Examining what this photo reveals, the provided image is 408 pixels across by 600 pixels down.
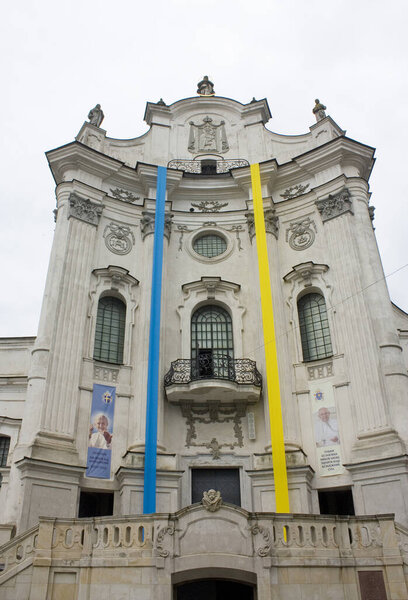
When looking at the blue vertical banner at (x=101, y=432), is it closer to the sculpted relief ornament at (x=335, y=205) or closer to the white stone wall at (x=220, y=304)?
the white stone wall at (x=220, y=304)

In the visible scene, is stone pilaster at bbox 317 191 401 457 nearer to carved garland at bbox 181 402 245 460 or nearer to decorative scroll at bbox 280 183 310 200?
decorative scroll at bbox 280 183 310 200

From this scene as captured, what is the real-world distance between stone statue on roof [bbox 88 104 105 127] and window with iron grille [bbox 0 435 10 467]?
583 inches

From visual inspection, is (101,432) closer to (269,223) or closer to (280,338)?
(280,338)

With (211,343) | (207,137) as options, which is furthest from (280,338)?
(207,137)

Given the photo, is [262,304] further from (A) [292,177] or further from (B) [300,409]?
(A) [292,177]

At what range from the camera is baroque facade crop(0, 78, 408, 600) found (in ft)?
35.3

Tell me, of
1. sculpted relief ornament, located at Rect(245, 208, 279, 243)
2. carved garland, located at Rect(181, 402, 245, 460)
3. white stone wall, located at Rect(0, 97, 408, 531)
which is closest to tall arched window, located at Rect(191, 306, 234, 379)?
white stone wall, located at Rect(0, 97, 408, 531)

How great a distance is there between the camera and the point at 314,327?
20.5 meters

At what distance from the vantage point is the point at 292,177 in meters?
23.7

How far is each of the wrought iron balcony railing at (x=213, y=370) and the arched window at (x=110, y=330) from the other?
2.31 m

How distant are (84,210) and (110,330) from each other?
517cm

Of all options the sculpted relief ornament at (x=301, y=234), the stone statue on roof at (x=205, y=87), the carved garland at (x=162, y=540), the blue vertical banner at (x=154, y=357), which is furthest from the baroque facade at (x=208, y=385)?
the stone statue on roof at (x=205, y=87)

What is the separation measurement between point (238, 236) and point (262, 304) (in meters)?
4.38

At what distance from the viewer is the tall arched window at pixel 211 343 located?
63.6ft
